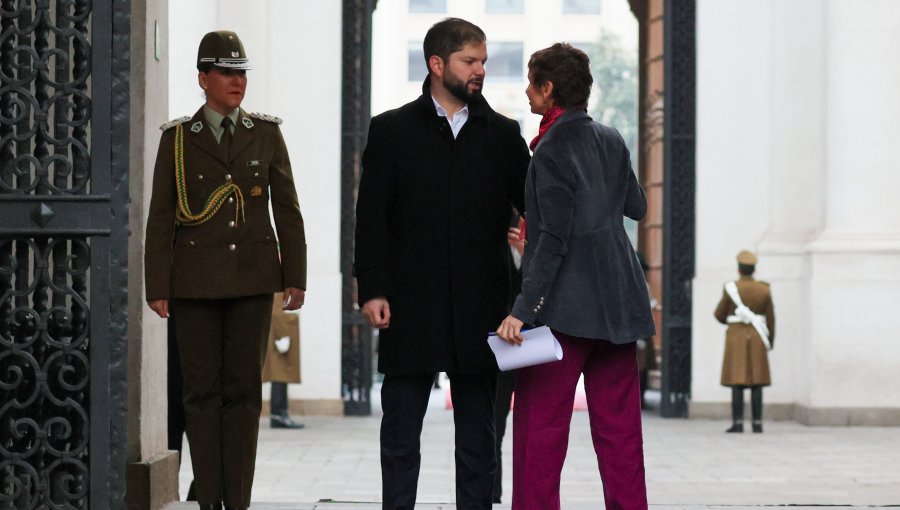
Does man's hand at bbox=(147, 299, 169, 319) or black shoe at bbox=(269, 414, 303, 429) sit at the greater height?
man's hand at bbox=(147, 299, 169, 319)

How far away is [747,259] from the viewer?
48.0 feet

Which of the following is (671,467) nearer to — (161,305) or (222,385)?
(222,385)

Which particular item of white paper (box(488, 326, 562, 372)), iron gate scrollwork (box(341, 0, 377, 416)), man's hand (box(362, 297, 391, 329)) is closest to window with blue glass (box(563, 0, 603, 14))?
iron gate scrollwork (box(341, 0, 377, 416))

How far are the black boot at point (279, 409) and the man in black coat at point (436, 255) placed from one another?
924 cm

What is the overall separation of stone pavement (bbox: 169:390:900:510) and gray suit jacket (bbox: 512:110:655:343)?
1706mm

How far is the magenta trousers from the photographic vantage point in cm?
582

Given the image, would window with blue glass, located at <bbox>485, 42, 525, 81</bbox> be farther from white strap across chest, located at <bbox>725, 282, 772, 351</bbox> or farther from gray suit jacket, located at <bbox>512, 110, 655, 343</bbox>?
gray suit jacket, located at <bbox>512, 110, 655, 343</bbox>

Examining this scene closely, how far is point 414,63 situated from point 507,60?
497cm

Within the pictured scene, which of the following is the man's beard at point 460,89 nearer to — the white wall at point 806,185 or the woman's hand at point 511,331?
the woman's hand at point 511,331

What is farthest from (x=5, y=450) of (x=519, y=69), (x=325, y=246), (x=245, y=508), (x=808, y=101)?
(x=519, y=69)

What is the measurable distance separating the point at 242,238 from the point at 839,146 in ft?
33.8

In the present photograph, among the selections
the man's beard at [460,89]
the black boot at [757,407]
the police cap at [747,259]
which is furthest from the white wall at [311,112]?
the man's beard at [460,89]

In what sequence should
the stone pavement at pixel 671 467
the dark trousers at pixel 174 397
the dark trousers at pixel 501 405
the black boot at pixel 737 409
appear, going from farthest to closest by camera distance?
1. the black boot at pixel 737 409
2. the stone pavement at pixel 671 467
3. the dark trousers at pixel 501 405
4. the dark trousers at pixel 174 397

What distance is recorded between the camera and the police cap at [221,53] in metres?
6.00
